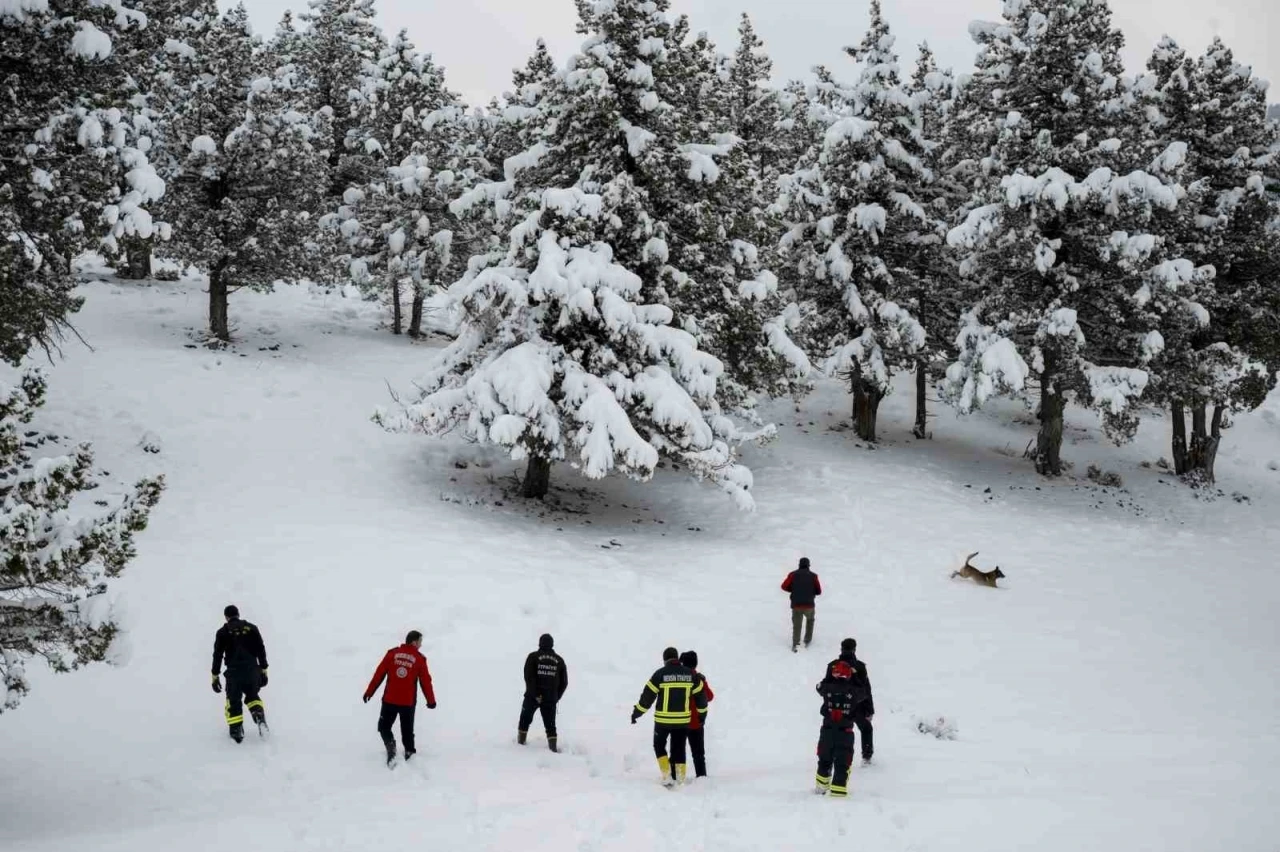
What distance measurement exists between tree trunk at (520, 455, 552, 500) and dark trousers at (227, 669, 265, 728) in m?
11.6

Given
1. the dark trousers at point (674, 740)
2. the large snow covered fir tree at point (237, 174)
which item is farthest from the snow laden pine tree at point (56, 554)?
the large snow covered fir tree at point (237, 174)

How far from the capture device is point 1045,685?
14.6 m

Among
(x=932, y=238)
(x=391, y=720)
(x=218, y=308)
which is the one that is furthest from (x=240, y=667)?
(x=932, y=238)

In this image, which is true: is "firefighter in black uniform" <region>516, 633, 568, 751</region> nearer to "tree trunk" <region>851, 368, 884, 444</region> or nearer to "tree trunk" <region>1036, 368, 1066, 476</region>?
"tree trunk" <region>851, 368, 884, 444</region>

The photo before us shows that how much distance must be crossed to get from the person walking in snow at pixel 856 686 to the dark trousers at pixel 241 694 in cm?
655

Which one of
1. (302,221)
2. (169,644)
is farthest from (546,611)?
(302,221)

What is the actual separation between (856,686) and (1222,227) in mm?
24999

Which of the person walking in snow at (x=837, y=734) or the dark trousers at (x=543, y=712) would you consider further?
the dark trousers at (x=543, y=712)

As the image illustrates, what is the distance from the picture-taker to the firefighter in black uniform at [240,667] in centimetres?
1048

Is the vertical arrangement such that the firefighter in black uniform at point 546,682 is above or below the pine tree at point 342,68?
below

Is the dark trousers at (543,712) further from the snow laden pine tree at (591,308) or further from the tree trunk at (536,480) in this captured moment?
the tree trunk at (536,480)

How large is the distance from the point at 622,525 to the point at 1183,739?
40.5 ft

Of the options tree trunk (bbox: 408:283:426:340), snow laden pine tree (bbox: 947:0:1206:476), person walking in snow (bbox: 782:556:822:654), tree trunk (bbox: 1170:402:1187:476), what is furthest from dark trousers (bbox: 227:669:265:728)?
tree trunk (bbox: 1170:402:1187:476)

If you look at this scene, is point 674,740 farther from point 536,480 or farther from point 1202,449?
point 1202,449
